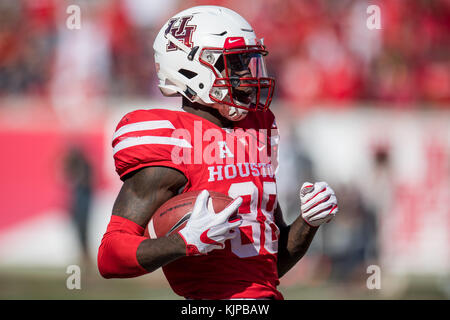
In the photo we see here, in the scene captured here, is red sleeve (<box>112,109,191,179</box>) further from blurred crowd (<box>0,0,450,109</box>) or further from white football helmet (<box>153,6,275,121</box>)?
blurred crowd (<box>0,0,450,109</box>)

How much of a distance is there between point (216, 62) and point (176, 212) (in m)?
0.76

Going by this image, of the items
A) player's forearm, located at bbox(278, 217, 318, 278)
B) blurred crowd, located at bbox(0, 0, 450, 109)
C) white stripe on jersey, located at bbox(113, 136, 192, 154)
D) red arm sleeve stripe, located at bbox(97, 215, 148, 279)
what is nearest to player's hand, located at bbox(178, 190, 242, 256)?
red arm sleeve stripe, located at bbox(97, 215, 148, 279)

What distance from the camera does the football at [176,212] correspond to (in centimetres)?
271

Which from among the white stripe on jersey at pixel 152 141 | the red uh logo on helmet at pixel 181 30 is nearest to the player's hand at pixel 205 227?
the white stripe on jersey at pixel 152 141

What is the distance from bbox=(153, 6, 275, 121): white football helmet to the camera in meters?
3.09

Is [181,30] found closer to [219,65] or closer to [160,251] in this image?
[219,65]

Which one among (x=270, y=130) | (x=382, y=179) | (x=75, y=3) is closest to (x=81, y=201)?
(x=75, y=3)

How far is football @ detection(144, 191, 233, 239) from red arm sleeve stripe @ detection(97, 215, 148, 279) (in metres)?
0.06

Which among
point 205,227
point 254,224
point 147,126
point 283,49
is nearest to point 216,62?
point 147,126

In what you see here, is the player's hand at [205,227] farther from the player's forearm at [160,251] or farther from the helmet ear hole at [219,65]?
the helmet ear hole at [219,65]

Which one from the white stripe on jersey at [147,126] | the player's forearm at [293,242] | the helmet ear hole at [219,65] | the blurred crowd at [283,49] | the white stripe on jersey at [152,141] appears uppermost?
the blurred crowd at [283,49]

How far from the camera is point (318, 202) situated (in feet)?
10.2

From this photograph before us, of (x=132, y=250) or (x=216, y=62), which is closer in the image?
(x=132, y=250)
